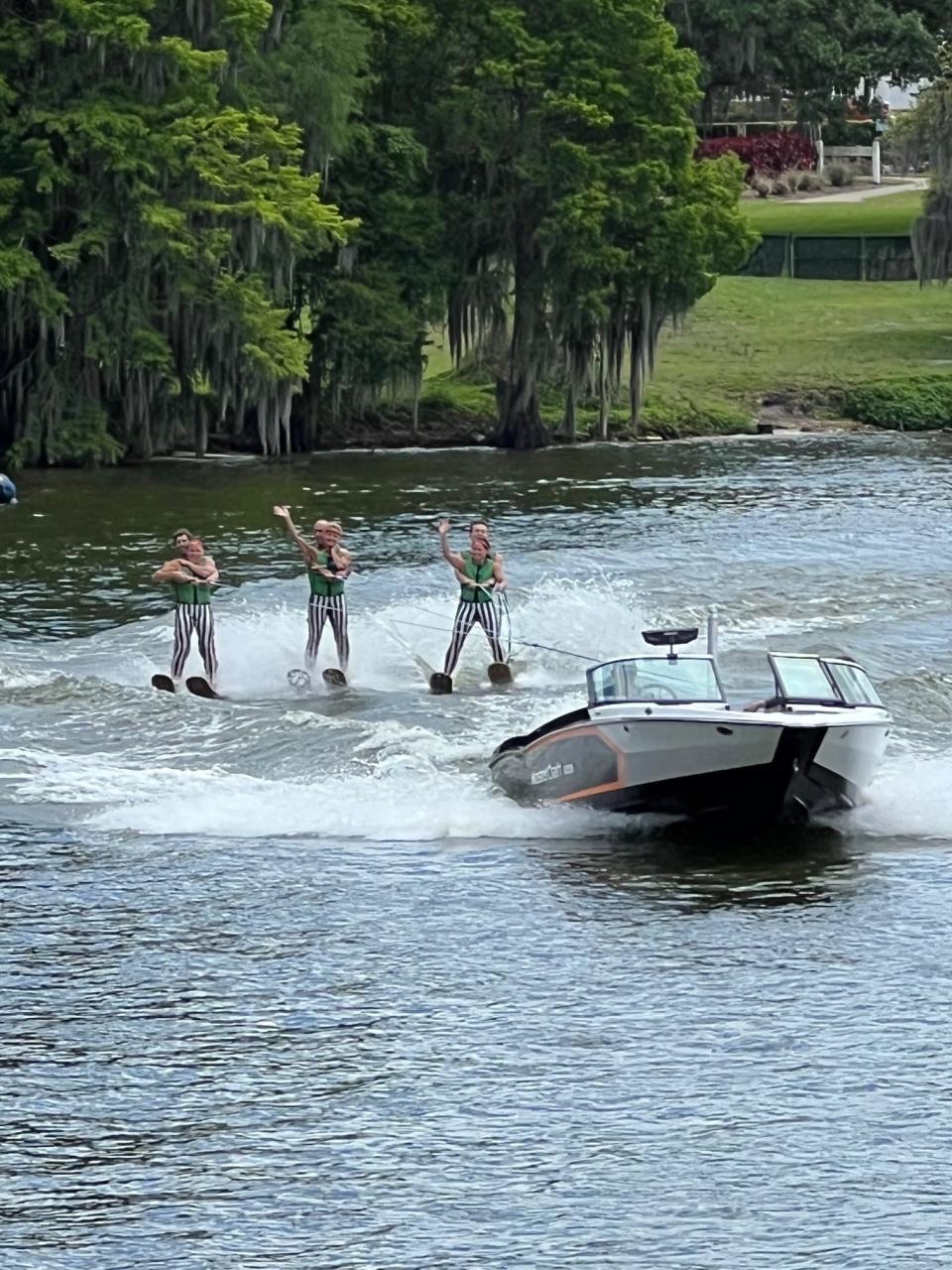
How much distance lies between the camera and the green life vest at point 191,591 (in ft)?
96.4

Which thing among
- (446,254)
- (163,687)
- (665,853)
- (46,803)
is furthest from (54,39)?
(665,853)

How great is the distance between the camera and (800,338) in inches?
2798

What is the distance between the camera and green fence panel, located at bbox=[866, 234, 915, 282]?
82125 millimetres

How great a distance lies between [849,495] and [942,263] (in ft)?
84.3

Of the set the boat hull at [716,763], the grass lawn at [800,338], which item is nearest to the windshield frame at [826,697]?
the boat hull at [716,763]

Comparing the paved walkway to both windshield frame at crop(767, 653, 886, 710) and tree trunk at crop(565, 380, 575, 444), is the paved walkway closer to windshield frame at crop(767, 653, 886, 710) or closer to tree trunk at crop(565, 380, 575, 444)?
tree trunk at crop(565, 380, 575, 444)

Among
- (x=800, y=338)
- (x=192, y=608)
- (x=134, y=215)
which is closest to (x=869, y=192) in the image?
(x=800, y=338)

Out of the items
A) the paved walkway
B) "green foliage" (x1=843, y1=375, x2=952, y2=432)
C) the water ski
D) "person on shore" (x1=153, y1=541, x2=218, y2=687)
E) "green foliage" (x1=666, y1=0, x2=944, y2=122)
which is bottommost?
"green foliage" (x1=843, y1=375, x2=952, y2=432)

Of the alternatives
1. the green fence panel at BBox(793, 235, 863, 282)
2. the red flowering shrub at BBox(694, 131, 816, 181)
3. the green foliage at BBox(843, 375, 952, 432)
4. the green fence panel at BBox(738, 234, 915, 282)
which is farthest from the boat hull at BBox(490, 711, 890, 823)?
the red flowering shrub at BBox(694, 131, 816, 181)

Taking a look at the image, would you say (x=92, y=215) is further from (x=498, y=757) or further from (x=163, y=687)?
(x=498, y=757)

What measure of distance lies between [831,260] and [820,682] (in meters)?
62.1

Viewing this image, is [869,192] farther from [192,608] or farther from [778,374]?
[192,608]

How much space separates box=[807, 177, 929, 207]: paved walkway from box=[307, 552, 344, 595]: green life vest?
6510 cm

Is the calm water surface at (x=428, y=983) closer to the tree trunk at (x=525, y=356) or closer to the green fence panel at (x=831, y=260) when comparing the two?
the tree trunk at (x=525, y=356)
